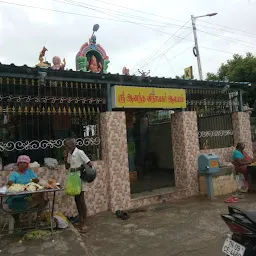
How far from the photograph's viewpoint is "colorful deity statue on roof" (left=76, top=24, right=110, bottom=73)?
29.4ft

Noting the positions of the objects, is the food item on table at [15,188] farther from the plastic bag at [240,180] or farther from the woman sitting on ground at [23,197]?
the plastic bag at [240,180]

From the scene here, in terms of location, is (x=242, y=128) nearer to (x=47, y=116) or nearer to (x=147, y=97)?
(x=147, y=97)

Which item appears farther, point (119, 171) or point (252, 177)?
point (252, 177)

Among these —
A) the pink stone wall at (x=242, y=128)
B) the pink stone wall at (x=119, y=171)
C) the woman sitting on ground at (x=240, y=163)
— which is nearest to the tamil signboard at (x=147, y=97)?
the pink stone wall at (x=119, y=171)

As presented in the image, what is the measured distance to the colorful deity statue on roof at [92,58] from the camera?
8.97 metres

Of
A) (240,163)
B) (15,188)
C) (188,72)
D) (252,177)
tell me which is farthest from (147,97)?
(188,72)

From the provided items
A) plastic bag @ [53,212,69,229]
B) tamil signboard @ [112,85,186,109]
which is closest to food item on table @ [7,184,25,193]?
plastic bag @ [53,212,69,229]

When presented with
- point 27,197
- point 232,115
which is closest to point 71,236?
point 27,197

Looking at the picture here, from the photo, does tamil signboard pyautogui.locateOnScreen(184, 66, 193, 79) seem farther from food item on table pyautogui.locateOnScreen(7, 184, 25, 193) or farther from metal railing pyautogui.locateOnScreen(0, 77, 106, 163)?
food item on table pyautogui.locateOnScreen(7, 184, 25, 193)

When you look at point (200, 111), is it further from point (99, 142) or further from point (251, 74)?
point (251, 74)

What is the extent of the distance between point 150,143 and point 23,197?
789 centimetres

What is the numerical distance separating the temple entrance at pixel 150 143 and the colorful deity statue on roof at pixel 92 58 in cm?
187

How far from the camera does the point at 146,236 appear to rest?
4906mm

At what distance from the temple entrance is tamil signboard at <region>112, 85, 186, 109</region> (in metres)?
2.69
